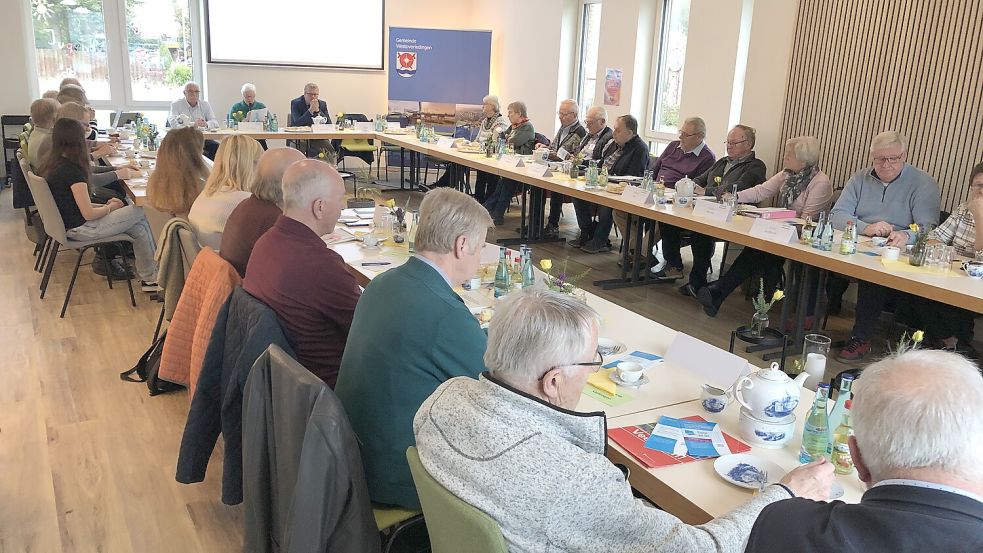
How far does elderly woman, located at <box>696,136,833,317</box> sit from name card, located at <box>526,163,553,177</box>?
1.69 m

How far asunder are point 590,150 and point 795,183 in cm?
246

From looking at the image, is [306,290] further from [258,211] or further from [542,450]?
[542,450]

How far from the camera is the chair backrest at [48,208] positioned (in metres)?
4.57

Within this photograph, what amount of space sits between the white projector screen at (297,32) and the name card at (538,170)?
5808 millimetres

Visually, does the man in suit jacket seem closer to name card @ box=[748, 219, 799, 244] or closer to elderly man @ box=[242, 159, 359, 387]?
elderly man @ box=[242, 159, 359, 387]

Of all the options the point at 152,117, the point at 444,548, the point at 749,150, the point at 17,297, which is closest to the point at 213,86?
the point at 152,117

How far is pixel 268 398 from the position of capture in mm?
1999

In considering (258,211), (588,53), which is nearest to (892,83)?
(588,53)

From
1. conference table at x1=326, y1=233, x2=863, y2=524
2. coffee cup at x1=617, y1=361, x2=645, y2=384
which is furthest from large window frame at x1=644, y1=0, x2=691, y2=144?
coffee cup at x1=617, y1=361, x2=645, y2=384

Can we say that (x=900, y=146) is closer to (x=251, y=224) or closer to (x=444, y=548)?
(x=251, y=224)

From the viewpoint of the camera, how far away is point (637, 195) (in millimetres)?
5488

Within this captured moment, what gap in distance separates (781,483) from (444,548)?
2.31ft

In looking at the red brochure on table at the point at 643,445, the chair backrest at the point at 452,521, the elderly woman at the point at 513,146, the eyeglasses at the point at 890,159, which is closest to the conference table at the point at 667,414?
the red brochure on table at the point at 643,445

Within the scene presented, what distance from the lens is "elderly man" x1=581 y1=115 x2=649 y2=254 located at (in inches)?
272
